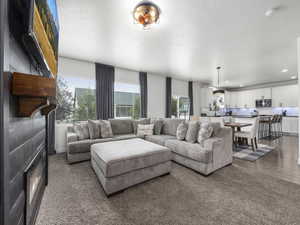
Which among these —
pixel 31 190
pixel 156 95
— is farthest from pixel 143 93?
pixel 31 190

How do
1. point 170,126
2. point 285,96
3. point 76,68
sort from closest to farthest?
point 170,126, point 76,68, point 285,96

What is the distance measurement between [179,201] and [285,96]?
8.44 metres

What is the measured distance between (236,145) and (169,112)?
2.87 m

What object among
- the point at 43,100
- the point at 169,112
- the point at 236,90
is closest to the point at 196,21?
the point at 43,100

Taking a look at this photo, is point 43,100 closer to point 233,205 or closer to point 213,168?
point 233,205

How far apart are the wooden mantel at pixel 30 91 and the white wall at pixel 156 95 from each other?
468 centimetres

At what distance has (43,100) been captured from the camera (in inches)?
35.1

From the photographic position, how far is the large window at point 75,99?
12.4 ft

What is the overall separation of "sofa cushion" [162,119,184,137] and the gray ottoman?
1.47 meters

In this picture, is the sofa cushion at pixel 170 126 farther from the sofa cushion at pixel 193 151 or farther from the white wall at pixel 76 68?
the white wall at pixel 76 68

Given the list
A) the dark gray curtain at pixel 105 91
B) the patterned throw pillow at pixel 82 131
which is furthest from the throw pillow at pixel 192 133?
the dark gray curtain at pixel 105 91

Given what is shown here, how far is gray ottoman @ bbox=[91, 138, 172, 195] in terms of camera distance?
1746mm

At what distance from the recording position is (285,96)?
659cm

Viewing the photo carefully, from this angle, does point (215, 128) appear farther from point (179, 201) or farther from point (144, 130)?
point (144, 130)
